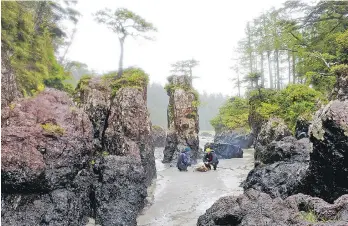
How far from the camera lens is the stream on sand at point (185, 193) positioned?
28.5 ft

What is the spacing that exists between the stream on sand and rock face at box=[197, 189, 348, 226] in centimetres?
225

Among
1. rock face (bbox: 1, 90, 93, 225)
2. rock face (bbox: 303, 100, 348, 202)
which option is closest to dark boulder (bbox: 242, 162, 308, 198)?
rock face (bbox: 303, 100, 348, 202)

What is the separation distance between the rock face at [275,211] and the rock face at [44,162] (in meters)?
3.92

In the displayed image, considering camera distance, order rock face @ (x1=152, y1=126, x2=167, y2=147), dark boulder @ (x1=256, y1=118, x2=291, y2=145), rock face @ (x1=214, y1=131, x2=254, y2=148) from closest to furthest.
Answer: dark boulder @ (x1=256, y1=118, x2=291, y2=145)
rock face @ (x1=214, y1=131, x2=254, y2=148)
rock face @ (x1=152, y1=126, x2=167, y2=147)

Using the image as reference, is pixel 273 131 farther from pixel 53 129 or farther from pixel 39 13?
pixel 39 13

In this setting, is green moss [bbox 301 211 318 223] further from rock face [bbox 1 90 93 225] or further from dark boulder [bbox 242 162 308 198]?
rock face [bbox 1 90 93 225]

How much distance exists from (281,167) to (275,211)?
5.30m

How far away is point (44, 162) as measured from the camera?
788cm

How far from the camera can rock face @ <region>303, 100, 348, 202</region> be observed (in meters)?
6.14

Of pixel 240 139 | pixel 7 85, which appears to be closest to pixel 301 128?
pixel 7 85

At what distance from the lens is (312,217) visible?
4734 mm

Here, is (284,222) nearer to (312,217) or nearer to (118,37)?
(312,217)

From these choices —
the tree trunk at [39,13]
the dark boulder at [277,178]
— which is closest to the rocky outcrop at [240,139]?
the dark boulder at [277,178]

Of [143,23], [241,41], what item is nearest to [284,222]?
[143,23]
